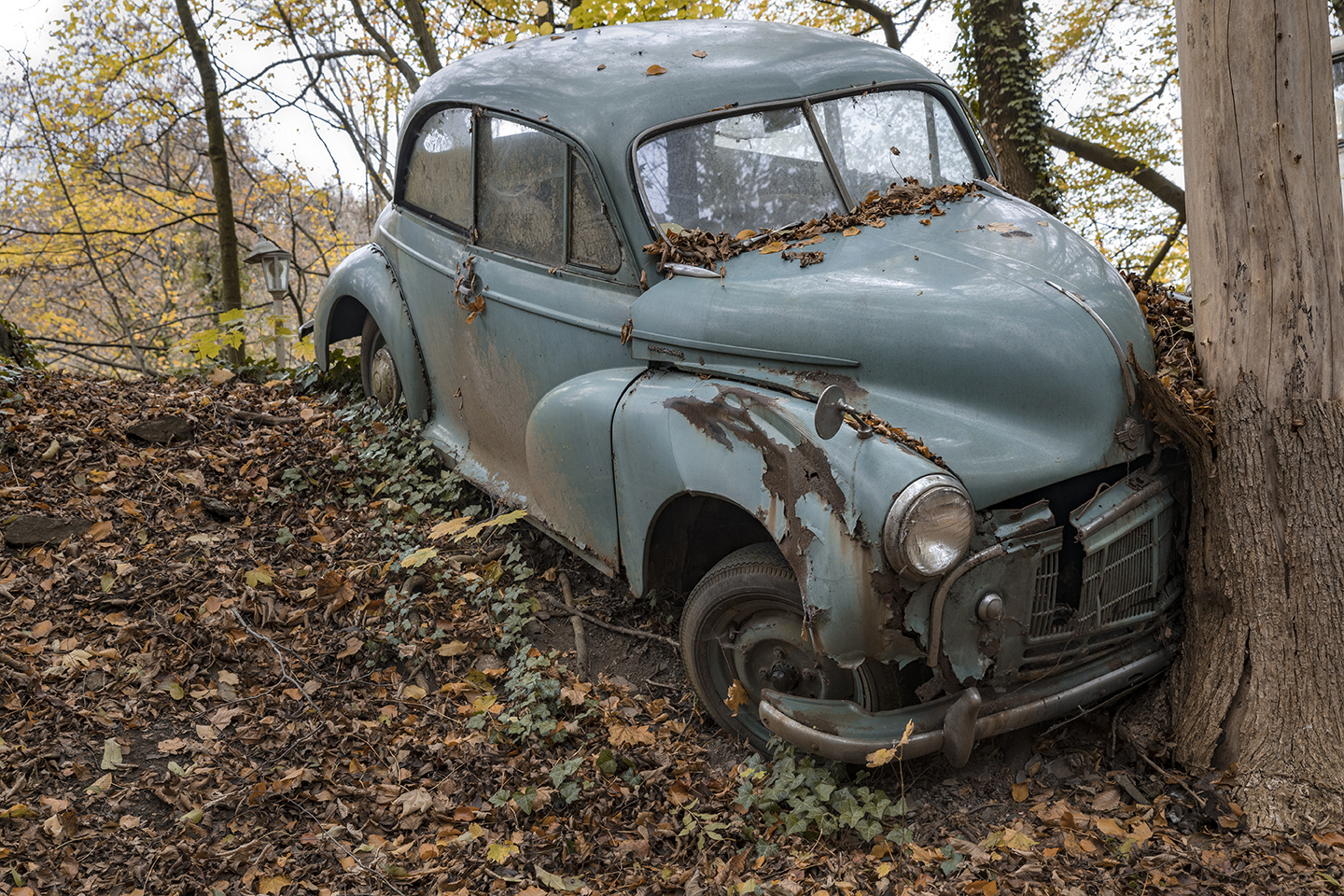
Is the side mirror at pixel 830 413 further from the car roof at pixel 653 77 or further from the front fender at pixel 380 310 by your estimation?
the front fender at pixel 380 310

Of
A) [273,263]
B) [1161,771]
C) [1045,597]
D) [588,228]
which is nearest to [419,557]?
[588,228]

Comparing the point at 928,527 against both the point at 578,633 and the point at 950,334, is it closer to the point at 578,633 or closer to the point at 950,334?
the point at 950,334

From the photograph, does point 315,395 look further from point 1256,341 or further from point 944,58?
point 944,58

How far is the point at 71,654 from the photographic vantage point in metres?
3.38

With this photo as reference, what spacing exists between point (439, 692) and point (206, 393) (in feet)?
10.5

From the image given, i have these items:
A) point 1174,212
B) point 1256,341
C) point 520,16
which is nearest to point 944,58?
point 1174,212

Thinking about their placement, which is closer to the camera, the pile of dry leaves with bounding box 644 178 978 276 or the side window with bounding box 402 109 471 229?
the pile of dry leaves with bounding box 644 178 978 276

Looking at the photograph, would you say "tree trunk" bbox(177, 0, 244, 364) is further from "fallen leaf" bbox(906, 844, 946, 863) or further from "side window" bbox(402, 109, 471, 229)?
"fallen leaf" bbox(906, 844, 946, 863)

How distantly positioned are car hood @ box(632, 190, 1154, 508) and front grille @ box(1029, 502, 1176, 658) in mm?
244

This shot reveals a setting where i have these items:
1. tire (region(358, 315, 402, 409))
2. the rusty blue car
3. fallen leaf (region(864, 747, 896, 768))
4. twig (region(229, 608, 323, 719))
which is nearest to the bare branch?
the rusty blue car

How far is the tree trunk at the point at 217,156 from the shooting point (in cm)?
908

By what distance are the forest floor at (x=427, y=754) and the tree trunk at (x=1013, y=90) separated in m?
6.46

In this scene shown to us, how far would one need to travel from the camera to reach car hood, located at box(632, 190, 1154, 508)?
8.82ft

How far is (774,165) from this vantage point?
3621 millimetres
